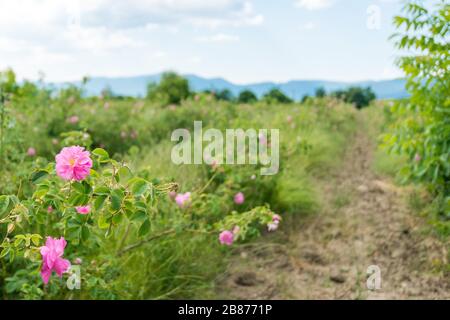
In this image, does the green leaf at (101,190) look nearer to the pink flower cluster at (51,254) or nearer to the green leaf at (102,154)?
the green leaf at (102,154)

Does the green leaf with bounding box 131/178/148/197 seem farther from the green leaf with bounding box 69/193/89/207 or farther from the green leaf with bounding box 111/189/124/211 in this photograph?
the green leaf with bounding box 69/193/89/207

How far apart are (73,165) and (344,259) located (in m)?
2.70

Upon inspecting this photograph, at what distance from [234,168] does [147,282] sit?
1.26 metres

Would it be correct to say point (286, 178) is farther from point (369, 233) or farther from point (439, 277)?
point (439, 277)

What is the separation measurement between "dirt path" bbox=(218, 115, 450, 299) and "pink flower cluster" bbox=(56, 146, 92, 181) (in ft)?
6.23

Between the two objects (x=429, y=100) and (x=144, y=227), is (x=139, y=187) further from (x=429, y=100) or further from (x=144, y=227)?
(x=429, y=100)

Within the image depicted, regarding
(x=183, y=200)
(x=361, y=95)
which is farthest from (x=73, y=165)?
(x=361, y=95)

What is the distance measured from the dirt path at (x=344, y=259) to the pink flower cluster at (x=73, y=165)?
1900 mm

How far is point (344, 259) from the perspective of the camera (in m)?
3.72

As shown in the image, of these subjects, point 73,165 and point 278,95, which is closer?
point 73,165

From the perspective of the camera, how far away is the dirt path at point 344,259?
10.5 feet

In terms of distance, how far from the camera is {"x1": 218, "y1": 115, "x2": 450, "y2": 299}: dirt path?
3209 mm
